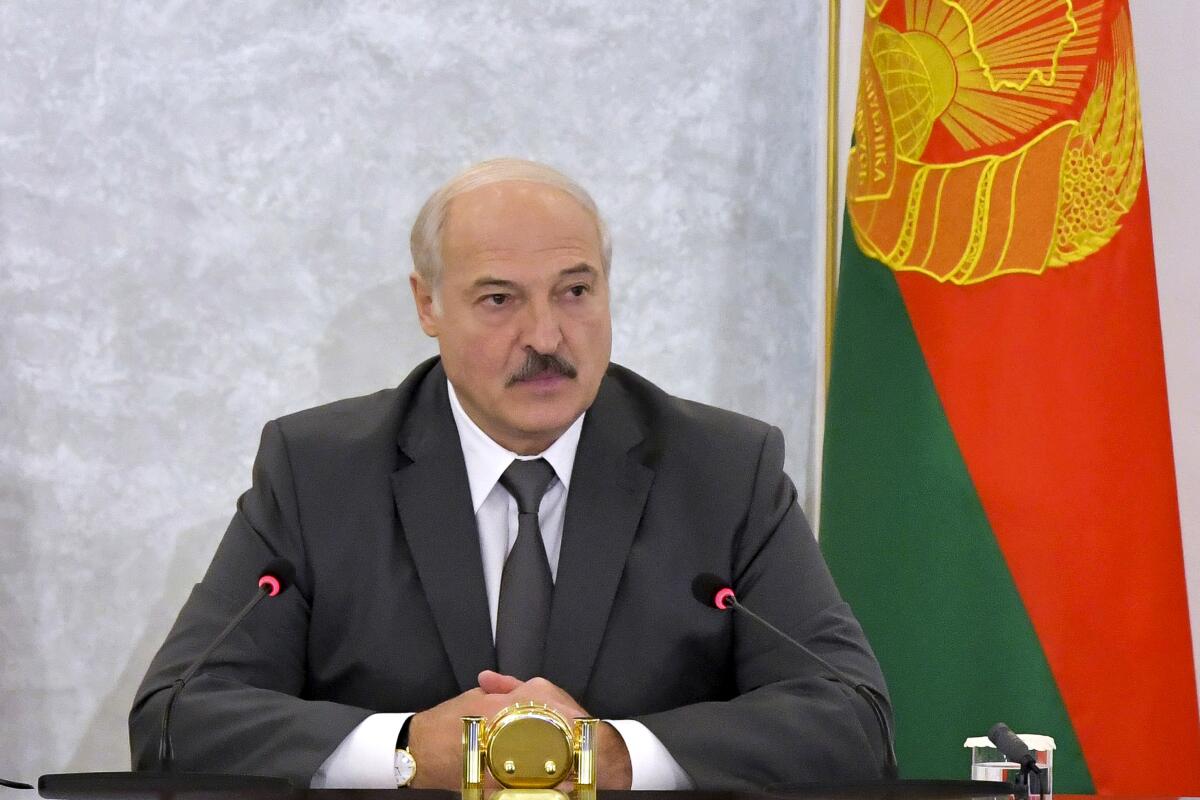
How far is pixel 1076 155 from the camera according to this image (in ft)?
9.42

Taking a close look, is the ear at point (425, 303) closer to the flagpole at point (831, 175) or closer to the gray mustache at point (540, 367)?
the gray mustache at point (540, 367)

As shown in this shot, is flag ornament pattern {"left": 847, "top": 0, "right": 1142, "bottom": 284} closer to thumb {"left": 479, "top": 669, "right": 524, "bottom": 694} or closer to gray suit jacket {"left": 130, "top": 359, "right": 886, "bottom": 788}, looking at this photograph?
gray suit jacket {"left": 130, "top": 359, "right": 886, "bottom": 788}

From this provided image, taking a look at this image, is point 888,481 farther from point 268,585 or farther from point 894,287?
point 268,585

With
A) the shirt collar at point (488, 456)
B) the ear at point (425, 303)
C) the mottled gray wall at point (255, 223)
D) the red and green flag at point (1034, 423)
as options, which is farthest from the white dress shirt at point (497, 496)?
the mottled gray wall at point (255, 223)

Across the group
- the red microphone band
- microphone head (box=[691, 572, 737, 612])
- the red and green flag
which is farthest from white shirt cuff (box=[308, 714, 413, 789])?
the red and green flag

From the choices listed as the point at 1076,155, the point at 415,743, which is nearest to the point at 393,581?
the point at 415,743

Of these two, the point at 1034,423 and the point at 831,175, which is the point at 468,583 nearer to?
the point at 1034,423

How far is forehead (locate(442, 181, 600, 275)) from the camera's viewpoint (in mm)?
2393

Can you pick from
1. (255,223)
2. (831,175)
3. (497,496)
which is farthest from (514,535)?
(831,175)

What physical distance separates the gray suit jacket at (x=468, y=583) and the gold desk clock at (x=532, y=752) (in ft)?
1.77

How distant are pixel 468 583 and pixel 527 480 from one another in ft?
0.72

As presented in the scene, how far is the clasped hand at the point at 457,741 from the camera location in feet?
6.40

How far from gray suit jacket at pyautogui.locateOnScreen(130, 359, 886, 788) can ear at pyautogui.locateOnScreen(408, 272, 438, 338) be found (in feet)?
0.45

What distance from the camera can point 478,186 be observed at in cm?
246
